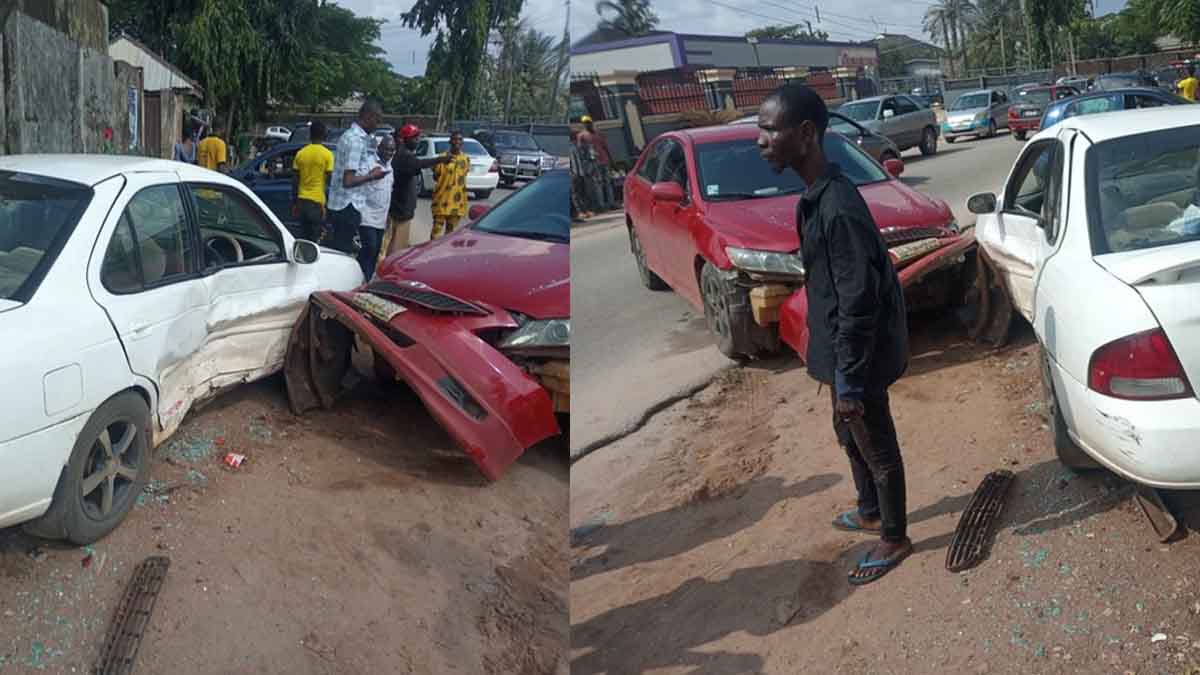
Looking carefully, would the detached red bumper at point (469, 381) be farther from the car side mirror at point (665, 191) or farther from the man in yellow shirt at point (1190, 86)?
the man in yellow shirt at point (1190, 86)

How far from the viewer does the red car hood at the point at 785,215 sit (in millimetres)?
3994

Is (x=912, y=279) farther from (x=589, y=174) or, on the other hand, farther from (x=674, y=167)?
(x=589, y=174)

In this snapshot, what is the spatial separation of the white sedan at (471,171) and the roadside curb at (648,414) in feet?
5.06

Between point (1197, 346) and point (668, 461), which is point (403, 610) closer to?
point (668, 461)

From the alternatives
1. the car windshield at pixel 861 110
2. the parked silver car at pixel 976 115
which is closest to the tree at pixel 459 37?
the car windshield at pixel 861 110

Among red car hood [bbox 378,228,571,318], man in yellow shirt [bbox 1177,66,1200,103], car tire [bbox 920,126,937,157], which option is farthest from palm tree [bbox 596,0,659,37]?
man in yellow shirt [bbox 1177,66,1200,103]

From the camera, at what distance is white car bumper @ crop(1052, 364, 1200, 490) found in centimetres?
240

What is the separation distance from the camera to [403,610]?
8.90 feet

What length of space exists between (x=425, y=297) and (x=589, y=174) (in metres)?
1.10

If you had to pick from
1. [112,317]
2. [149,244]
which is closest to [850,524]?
[112,317]

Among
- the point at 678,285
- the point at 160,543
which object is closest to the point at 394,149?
the point at 678,285

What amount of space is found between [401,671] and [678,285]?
1980mm

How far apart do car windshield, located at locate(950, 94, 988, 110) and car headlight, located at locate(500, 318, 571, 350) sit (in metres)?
6.91

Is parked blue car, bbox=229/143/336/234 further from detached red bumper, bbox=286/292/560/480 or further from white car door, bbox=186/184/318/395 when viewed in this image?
detached red bumper, bbox=286/292/560/480
